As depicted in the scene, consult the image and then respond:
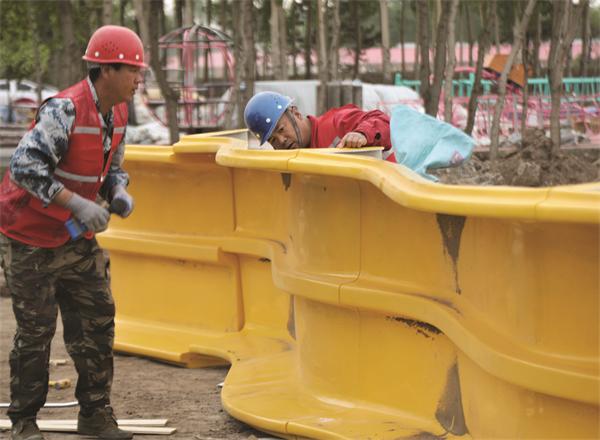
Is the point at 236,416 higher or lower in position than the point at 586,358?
lower

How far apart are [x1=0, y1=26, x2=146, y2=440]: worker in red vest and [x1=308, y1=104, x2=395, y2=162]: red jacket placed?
3.76 feet

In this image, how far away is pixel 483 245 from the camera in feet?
13.1

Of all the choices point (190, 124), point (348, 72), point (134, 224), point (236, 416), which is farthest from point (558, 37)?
point (348, 72)

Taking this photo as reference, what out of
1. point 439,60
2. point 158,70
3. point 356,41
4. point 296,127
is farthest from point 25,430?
point 356,41

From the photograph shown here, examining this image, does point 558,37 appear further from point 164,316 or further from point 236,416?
point 236,416

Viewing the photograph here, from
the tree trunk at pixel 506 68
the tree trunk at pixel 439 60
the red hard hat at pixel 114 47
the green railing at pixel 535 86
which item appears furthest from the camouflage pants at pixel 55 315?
the green railing at pixel 535 86

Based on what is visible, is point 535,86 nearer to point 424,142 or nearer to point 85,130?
point 424,142

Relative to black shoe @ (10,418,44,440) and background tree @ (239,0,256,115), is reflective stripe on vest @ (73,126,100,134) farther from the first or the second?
background tree @ (239,0,256,115)

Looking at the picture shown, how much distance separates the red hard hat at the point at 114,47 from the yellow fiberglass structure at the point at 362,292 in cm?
69

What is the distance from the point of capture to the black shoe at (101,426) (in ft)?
16.3

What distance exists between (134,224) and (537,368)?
3.69m

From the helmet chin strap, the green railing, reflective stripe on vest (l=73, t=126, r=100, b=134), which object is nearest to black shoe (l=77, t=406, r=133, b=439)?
reflective stripe on vest (l=73, t=126, r=100, b=134)

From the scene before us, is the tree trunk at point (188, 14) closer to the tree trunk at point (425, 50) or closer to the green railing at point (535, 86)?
the green railing at point (535, 86)

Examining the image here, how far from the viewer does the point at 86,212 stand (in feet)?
14.5
